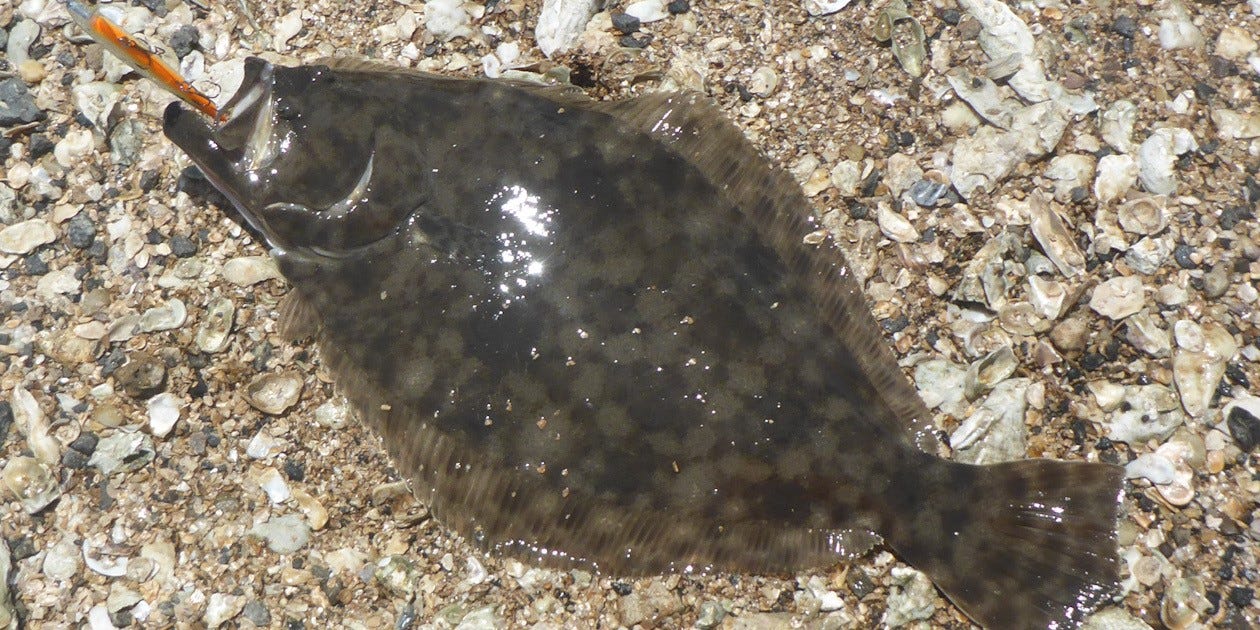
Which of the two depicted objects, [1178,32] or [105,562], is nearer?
[105,562]

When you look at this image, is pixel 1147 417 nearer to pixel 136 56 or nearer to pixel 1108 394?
pixel 1108 394

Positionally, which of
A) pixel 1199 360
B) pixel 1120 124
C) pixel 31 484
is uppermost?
pixel 1120 124

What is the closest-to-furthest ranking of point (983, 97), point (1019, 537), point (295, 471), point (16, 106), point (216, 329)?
point (1019, 537), point (295, 471), point (216, 329), point (983, 97), point (16, 106)

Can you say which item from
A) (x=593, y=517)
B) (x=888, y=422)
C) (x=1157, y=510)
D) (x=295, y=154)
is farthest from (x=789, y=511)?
(x=295, y=154)

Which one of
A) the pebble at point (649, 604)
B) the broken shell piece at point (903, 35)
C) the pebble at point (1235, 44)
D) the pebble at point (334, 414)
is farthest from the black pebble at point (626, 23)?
the pebble at point (1235, 44)

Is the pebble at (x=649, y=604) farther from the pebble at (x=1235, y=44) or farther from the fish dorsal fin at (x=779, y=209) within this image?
the pebble at (x=1235, y=44)

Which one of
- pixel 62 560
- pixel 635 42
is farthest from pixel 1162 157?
pixel 62 560

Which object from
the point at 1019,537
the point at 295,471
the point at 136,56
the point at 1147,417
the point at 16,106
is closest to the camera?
the point at 1019,537
